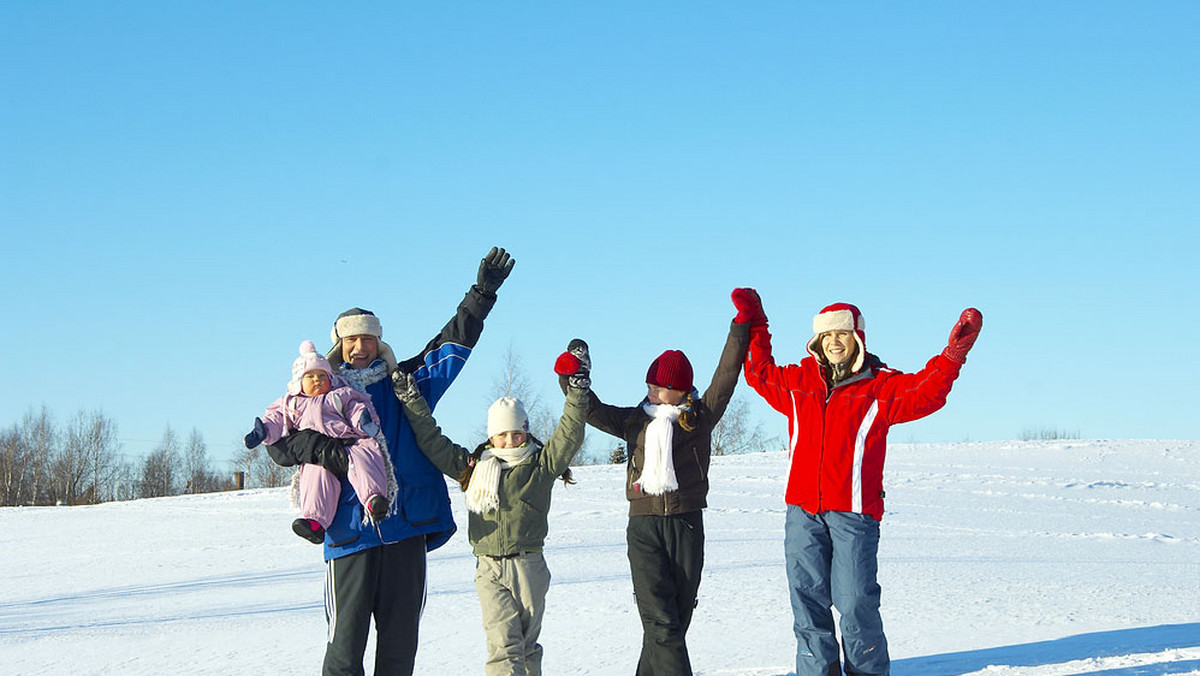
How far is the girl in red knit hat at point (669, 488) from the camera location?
17.5 feet

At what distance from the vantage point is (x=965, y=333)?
4969 millimetres

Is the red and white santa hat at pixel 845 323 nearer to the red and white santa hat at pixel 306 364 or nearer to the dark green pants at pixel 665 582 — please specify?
the dark green pants at pixel 665 582

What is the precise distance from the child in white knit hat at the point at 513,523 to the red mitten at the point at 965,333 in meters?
1.75

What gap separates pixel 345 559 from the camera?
4723 mm

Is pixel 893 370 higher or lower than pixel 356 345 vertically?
lower

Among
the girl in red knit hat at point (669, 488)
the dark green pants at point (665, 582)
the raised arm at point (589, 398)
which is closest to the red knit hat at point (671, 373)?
the girl in red knit hat at point (669, 488)

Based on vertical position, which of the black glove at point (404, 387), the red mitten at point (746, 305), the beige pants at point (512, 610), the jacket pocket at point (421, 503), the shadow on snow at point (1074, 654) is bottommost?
the shadow on snow at point (1074, 654)

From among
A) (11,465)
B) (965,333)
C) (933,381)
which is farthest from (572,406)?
(11,465)

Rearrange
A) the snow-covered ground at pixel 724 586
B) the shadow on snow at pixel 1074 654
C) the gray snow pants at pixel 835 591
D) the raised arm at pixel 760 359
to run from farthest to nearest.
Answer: the snow-covered ground at pixel 724 586 < the shadow on snow at pixel 1074 654 < the raised arm at pixel 760 359 < the gray snow pants at pixel 835 591

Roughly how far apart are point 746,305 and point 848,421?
76cm

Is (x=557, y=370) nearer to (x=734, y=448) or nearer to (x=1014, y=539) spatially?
(x=1014, y=539)

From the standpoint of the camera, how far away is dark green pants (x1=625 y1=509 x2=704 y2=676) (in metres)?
5.29

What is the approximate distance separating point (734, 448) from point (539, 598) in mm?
52300

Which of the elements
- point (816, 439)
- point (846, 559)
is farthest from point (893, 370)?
point (846, 559)
